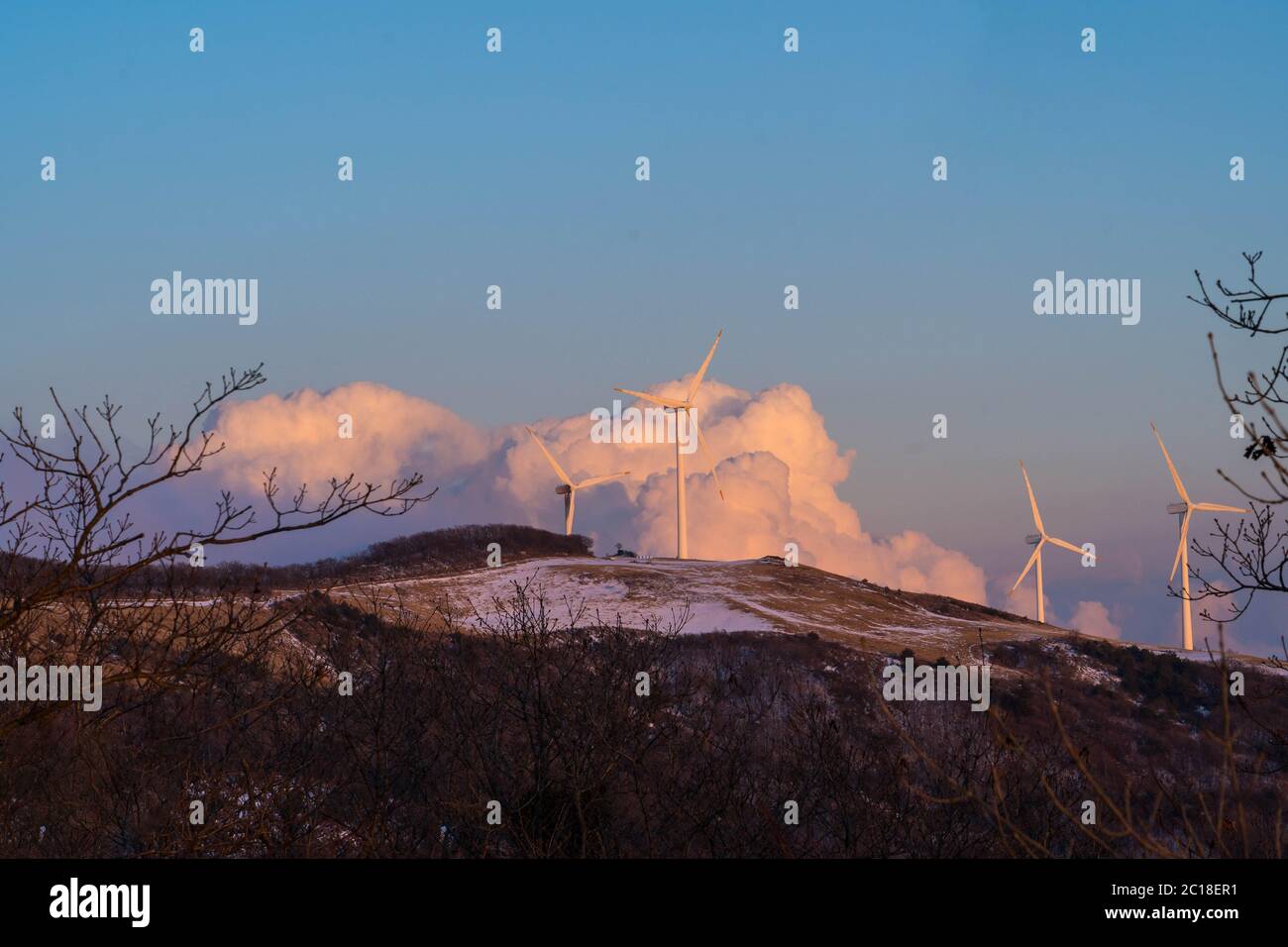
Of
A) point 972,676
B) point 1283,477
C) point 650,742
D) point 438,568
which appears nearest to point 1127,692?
point 972,676

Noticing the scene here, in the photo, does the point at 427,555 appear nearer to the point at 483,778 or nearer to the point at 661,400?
the point at 661,400

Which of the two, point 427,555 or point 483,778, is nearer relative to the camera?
point 483,778

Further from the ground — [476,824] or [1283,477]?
[1283,477]

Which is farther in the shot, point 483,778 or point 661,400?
point 661,400

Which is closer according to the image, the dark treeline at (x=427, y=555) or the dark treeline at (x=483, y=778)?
the dark treeline at (x=483, y=778)

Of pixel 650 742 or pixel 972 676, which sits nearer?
pixel 650 742

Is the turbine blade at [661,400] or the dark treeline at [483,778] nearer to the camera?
the dark treeline at [483,778]

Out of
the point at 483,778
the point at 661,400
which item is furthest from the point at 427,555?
the point at 483,778

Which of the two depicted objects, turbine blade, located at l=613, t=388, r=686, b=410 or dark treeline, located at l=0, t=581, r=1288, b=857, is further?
turbine blade, located at l=613, t=388, r=686, b=410
